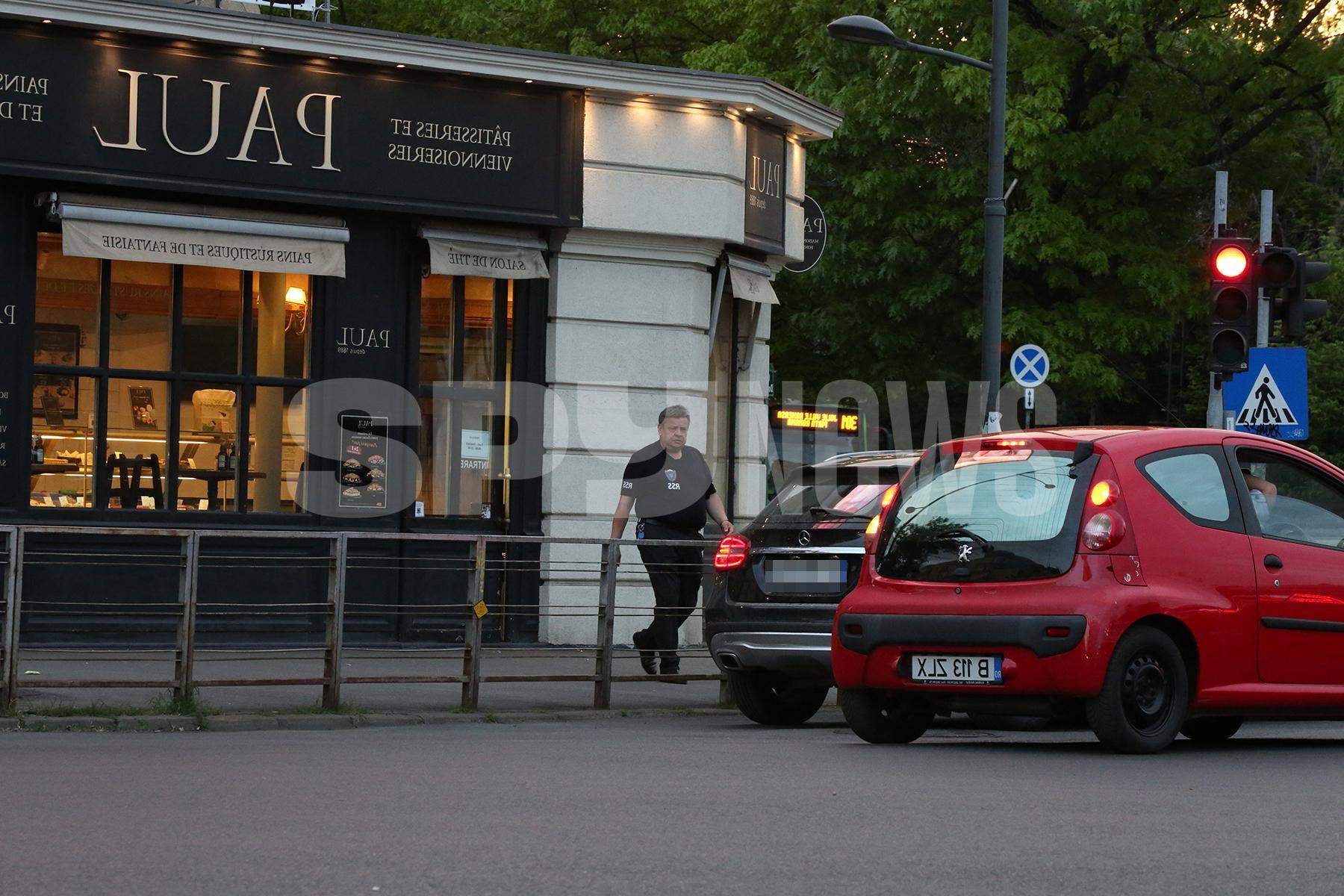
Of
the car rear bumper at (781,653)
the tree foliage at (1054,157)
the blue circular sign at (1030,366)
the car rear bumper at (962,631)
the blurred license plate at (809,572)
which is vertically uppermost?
the tree foliage at (1054,157)

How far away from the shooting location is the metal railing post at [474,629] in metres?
11.8

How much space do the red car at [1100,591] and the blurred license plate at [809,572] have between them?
913 millimetres

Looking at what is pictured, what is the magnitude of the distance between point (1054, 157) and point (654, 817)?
21.5 meters

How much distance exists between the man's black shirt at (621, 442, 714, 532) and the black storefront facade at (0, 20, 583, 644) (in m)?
1.64

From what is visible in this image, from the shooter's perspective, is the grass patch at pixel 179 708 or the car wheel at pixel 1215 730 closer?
the car wheel at pixel 1215 730

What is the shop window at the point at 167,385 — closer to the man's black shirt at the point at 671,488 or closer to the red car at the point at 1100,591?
the man's black shirt at the point at 671,488

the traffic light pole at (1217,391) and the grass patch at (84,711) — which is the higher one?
the traffic light pole at (1217,391)

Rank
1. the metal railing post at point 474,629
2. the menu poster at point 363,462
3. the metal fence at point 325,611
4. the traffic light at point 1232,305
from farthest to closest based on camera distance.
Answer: the menu poster at point 363,462 → the traffic light at point 1232,305 → the metal railing post at point 474,629 → the metal fence at point 325,611

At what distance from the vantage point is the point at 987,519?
9.43 m

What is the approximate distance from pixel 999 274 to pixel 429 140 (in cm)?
640

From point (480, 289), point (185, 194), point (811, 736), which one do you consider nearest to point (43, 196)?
point (185, 194)

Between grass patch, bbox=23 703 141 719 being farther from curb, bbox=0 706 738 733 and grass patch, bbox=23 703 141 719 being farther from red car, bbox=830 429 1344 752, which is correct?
red car, bbox=830 429 1344 752

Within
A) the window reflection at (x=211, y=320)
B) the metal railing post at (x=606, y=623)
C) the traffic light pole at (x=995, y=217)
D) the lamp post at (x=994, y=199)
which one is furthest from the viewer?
the traffic light pole at (x=995, y=217)

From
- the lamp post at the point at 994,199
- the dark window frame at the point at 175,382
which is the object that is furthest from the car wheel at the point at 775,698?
the lamp post at the point at 994,199
